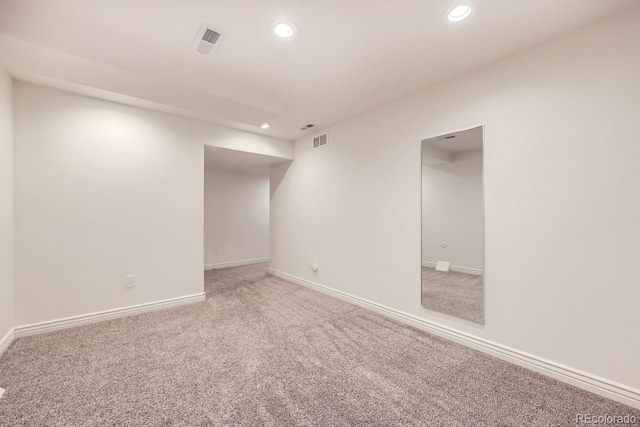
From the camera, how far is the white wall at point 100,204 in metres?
2.32

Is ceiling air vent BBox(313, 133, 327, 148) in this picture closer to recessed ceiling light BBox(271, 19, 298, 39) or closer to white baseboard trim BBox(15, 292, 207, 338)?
recessed ceiling light BBox(271, 19, 298, 39)

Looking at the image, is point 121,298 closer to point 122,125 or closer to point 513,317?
point 122,125

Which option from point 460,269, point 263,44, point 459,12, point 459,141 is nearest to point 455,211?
point 460,269

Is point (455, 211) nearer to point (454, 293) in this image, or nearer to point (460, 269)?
point (460, 269)

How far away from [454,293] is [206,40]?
2.97 m

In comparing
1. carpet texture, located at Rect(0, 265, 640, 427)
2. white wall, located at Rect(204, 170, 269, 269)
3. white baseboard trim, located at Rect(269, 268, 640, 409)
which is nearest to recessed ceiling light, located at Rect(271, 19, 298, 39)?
carpet texture, located at Rect(0, 265, 640, 427)

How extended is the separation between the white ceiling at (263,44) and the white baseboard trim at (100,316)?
228 cm

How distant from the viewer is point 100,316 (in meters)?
2.62

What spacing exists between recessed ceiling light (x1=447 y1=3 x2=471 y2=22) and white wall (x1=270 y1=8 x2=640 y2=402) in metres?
0.70

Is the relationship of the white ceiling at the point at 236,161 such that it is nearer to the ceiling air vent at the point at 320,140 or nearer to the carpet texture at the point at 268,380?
the ceiling air vent at the point at 320,140

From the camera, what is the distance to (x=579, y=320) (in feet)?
5.48

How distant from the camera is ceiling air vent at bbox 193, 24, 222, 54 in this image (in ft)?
5.66

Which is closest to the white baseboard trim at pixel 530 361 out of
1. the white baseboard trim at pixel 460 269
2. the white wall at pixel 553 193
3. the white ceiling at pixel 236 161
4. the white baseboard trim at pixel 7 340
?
the white wall at pixel 553 193

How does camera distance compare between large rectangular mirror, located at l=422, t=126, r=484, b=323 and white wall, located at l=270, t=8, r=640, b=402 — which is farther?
large rectangular mirror, located at l=422, t=126, r=484, b=323
